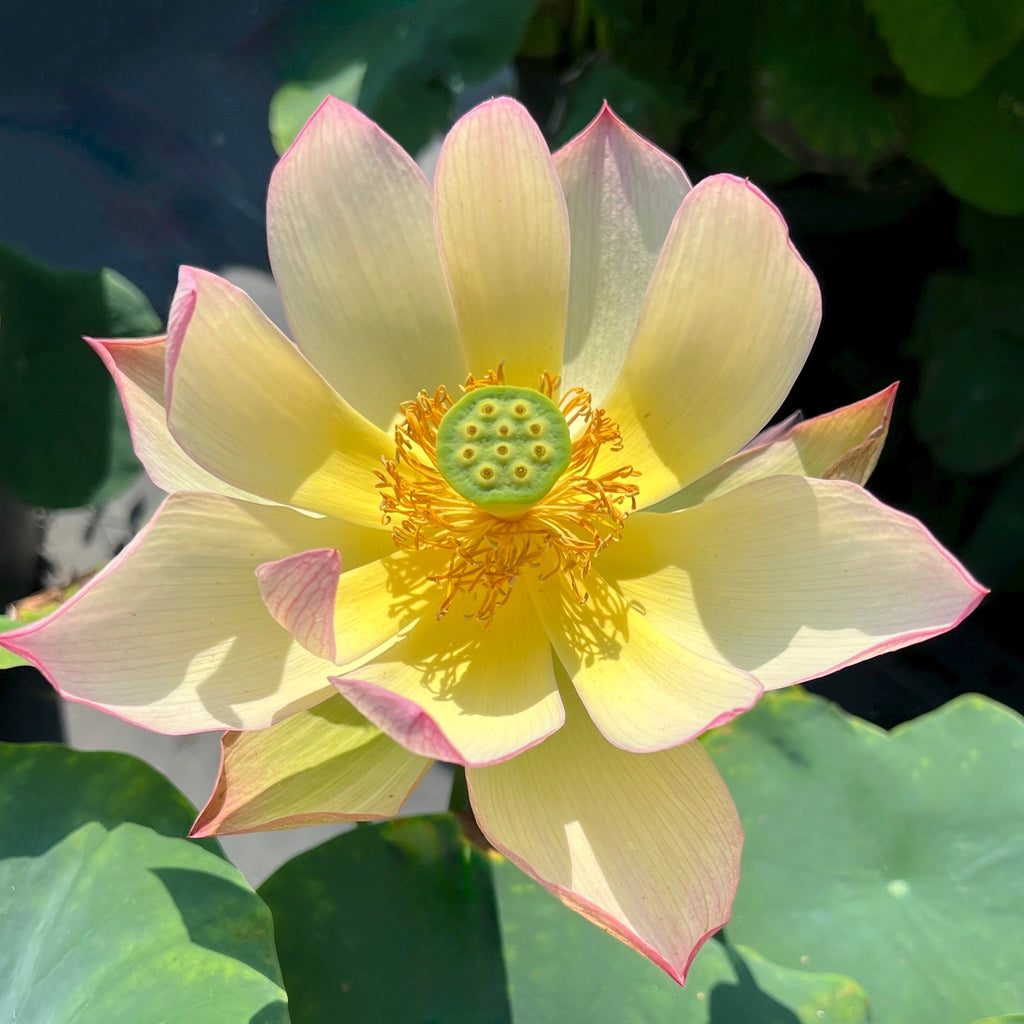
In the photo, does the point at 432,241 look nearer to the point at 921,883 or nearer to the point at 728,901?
the point at 728,901

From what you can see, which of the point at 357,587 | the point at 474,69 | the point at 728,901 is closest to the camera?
the point at 728,901

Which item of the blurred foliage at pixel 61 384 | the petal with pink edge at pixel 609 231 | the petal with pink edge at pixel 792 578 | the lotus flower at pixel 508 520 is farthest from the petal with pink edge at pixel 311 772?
the blurred foliage at pixel 61 384

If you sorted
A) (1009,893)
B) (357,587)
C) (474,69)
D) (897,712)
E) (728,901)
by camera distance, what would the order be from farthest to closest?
(897,712)
(474,69)
(1009,893)
(357,587)
(728,901)

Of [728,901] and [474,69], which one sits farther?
[474,69]

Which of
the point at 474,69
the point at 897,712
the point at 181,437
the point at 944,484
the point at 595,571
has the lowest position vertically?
the point at 897,712

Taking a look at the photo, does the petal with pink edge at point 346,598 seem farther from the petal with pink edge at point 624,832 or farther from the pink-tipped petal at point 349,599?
the petal with pink edge at point 624,832

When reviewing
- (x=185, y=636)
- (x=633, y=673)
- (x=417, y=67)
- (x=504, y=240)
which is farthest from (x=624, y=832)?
(x=417, y=67)

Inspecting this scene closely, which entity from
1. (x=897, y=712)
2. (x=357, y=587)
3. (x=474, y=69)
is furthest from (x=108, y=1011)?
(x=897, y=712)
